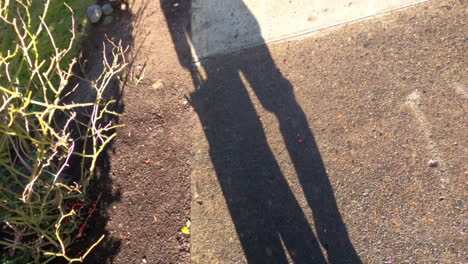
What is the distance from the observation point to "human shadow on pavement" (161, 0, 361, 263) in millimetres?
3488

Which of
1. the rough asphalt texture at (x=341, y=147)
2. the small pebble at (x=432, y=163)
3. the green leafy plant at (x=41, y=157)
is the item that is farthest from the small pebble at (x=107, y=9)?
the small pebble at (x=432, y=163)

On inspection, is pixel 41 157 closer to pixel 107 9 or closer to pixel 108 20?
pixel 108 20

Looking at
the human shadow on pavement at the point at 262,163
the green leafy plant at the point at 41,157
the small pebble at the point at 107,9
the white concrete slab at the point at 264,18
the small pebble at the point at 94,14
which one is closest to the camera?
the green leafy plant at the point at 41,157

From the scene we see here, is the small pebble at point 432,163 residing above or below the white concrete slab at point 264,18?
below

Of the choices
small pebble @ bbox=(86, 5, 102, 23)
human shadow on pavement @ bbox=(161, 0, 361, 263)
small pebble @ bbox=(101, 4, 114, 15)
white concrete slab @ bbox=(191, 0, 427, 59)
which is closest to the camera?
human shadow on pavement @ bbox=(161, 0, 361, 263)

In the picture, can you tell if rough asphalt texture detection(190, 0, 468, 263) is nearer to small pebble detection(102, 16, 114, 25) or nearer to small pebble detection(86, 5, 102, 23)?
small pebble detection(102, 16, 114, 25)

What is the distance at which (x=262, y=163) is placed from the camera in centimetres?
399

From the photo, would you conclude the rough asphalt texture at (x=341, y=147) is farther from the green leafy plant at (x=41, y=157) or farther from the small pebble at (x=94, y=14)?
the small pebble at (x=94, y=14)

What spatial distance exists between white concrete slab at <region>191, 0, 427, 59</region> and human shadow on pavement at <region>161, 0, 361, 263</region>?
100 mm

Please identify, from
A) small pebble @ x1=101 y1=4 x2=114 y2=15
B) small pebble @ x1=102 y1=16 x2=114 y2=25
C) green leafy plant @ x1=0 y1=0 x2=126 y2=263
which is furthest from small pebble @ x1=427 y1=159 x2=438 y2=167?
small pebble @ x1=101 y1=4 x2=114 y2=15

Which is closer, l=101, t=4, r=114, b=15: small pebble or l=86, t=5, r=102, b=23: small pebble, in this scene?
l=86, t=5, r=102, b=23: small pebble

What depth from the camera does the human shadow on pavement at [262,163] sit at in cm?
349

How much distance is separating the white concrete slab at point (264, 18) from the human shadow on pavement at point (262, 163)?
10cm

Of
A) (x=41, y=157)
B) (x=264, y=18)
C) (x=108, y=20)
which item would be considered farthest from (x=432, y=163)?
(x=108, y=20)
